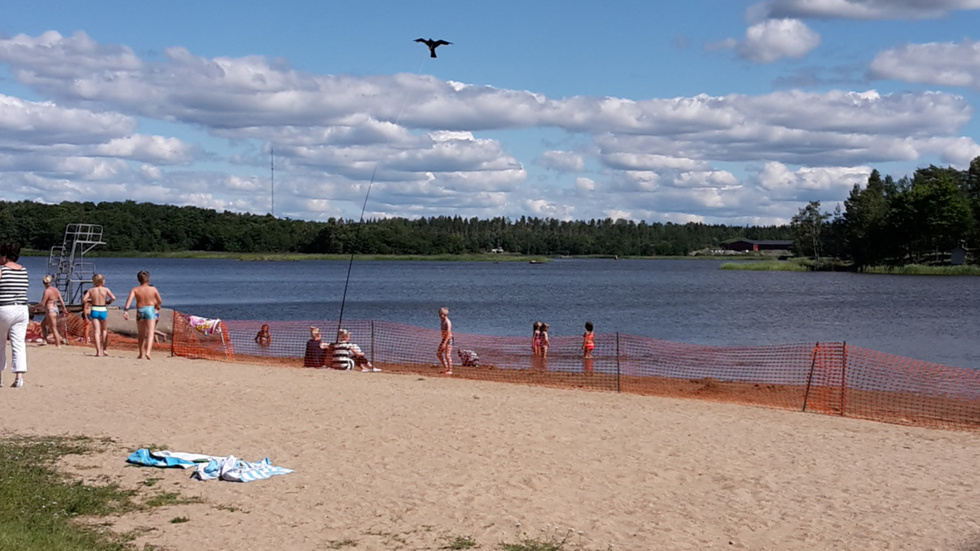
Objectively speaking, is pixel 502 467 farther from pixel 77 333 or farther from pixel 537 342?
pixel 77 333

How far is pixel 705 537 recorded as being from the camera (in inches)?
322

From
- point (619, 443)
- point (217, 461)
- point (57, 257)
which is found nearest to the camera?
point (217, 461)

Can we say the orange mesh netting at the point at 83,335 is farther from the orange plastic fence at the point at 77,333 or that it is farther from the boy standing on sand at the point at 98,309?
the boy standing on sand at the point at 98,309

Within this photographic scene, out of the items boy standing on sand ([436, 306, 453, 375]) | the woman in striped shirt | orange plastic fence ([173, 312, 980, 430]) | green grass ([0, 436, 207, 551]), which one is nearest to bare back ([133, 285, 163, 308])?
orange plastic fence ([173, 312, 980, 430])

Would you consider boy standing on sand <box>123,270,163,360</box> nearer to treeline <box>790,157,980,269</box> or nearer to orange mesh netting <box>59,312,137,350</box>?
orange mesh netting <box>59,312,137,350</box>

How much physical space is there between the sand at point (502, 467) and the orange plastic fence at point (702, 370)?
2.11 metres

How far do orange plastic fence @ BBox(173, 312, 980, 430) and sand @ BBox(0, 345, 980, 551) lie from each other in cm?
211

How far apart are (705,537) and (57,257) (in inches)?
1383

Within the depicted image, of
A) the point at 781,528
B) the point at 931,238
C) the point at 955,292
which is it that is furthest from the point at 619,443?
the point at 931,238

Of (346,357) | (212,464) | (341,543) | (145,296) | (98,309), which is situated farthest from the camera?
(346,357)

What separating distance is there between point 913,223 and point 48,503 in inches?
4438

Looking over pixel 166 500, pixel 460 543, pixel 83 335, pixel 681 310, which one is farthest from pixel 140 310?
pixel 681 310

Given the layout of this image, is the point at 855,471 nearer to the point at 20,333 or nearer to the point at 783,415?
the point at 783,415

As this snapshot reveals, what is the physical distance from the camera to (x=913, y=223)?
10894cm
